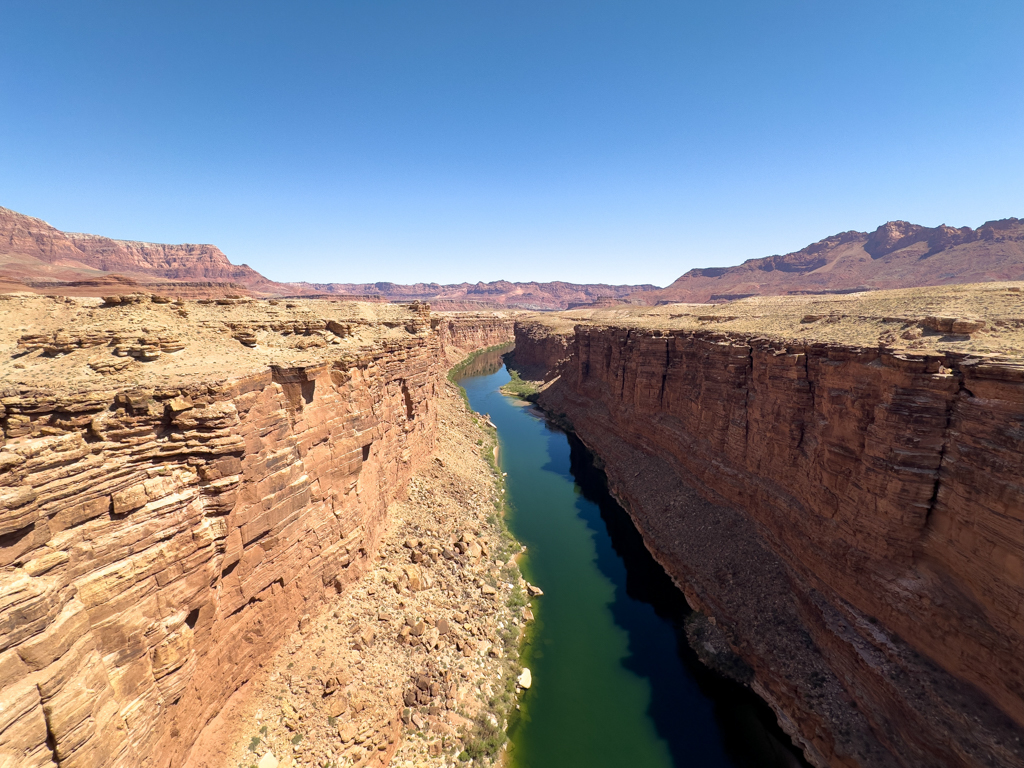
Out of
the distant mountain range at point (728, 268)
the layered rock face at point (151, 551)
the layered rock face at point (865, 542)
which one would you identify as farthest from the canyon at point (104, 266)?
the layered rock face at point (865, 542)

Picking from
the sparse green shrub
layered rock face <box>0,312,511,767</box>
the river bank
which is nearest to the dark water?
the river bank

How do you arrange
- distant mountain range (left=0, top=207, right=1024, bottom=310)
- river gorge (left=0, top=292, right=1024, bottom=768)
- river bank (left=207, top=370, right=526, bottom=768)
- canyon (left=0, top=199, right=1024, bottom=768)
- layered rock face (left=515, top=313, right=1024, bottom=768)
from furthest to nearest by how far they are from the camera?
1. distant mountain range (left=0, top=207, right=1024, bottom=310)
2. river bank (left=207, top=370, right=526, bottom=768)
3. layered rock face (left=515, top=313, right=1024, bottom=768)
4. river gorge (left=0, top=292, right=1024, bottom=768)
5. canyon (left=0, top=199, right=1024, bottom=768)

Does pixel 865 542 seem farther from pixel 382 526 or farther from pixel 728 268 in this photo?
pixel 728 268

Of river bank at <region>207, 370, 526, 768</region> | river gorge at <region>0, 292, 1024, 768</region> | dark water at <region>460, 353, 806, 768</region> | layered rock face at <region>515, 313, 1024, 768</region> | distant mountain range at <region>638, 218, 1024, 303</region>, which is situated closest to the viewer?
river gorge at <region>0, 292, 1024, 768</region>

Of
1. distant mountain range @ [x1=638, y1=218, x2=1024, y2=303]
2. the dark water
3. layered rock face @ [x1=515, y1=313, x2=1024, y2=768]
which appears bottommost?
the dark water

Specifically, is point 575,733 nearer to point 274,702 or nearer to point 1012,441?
point 274,702

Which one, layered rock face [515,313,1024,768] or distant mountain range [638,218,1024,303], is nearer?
layered rock face [515,313,1024,768]

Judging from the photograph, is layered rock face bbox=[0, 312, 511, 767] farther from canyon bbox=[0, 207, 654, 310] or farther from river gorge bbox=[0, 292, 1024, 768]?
canyon bbox=[0, 207, 654, 310]
